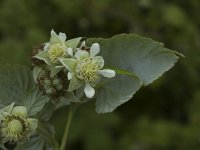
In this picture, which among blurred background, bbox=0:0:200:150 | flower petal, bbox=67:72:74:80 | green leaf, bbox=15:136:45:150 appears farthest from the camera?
blurred background, bbox=0:0:200:150

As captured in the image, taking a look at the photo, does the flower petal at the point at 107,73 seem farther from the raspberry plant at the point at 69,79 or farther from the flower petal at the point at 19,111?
the flower petal at the point at 19,111

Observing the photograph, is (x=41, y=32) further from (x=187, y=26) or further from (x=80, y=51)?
(x=80, y=51)

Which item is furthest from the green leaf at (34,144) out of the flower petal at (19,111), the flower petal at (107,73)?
the flower petal at (107,73)

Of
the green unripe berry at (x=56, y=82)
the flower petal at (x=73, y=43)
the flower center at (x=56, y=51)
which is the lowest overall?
the green unripe berry at (x=56, y=82)

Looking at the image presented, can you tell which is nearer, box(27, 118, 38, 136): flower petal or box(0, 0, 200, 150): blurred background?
box(27, 118, 38, 136): flower petal

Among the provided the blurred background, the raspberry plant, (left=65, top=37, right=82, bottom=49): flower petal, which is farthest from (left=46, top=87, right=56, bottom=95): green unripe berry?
the blurred background

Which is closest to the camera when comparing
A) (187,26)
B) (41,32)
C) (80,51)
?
(80,51)

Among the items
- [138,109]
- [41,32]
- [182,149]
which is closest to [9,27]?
[41,32]

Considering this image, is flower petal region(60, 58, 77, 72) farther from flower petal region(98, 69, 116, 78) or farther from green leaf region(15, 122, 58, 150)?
green leaf region(15, 122, 58, 150)
